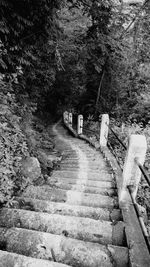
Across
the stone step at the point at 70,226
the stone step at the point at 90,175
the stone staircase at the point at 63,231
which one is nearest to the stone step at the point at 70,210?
the stone staircase at the point at 63,231

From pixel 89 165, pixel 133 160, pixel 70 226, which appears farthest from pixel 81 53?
pixel 70 226

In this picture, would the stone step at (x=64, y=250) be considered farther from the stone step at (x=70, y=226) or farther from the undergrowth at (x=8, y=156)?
the undergrowth at (x=8, y=156)

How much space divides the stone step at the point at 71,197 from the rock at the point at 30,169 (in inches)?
14.5

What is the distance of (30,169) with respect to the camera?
3814 millimetres

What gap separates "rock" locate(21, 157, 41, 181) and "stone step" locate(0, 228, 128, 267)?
5.48 feet

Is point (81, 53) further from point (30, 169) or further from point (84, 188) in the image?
point (84, 188)

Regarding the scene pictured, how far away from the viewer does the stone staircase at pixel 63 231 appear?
1.80 metres

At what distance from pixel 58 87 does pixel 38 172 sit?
13393mm

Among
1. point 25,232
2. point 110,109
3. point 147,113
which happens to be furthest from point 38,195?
point 110,109

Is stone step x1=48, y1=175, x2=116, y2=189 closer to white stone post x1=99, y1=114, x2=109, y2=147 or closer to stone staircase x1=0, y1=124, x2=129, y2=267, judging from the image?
stone staircase x1=0, y1=124, x2=129, y2=267

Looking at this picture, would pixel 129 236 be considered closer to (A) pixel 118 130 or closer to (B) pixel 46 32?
(B) pixel 46 32

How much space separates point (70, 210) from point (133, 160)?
1.32 metres

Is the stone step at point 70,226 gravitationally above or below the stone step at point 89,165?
above

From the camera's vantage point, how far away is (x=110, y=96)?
43.3 feet
